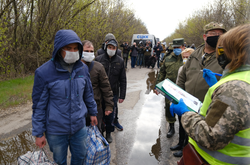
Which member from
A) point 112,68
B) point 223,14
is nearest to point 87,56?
point 112,68

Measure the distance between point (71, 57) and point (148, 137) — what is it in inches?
→ 98.7

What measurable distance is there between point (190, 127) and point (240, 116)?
325 mm

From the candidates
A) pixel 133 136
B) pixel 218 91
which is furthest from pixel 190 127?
pixel 133 136

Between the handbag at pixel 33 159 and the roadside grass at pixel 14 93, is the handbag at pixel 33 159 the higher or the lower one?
the higher one

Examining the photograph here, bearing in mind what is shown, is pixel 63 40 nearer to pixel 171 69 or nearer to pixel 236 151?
pixel 236 151

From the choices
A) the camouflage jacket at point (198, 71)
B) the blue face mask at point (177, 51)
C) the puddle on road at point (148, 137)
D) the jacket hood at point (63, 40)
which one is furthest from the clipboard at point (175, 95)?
the blue face mask at point (177, 51)

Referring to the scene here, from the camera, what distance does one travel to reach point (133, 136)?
3.62 m

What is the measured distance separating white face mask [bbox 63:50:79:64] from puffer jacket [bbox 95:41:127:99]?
4.67 ft

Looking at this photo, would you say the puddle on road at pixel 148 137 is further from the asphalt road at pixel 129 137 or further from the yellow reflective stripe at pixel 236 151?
the yellow reflective stripe at pixel 236 151

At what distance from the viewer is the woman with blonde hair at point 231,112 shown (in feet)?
3.25

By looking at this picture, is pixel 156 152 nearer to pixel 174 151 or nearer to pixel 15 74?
pixel 174 151

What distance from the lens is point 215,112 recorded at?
1.06m

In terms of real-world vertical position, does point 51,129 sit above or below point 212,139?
below

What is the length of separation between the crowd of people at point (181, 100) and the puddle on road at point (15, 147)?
53.6 inches
